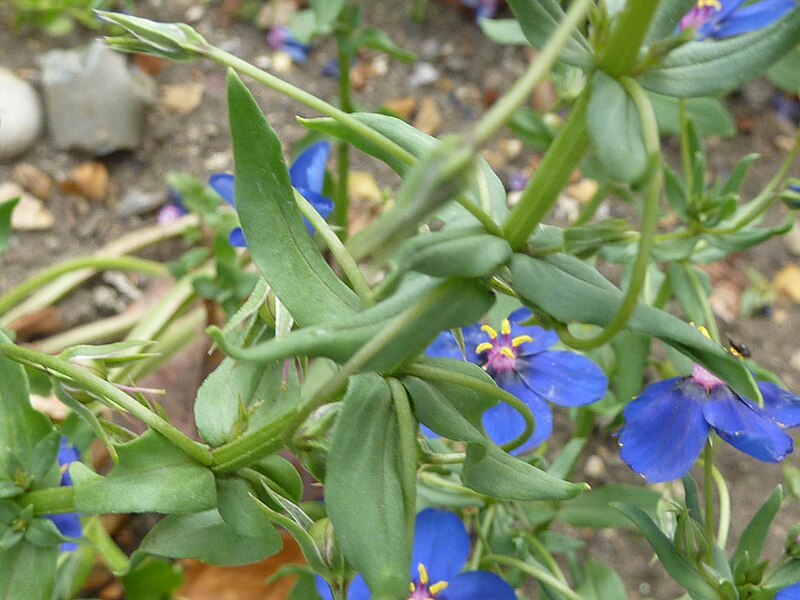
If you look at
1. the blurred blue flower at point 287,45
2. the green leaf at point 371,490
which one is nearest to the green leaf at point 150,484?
the green leaf at point 371,490

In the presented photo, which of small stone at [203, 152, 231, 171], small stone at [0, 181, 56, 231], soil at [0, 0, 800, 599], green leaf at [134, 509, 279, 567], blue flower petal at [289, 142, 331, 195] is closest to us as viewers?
green leaf at [134, 509, 279, 567]

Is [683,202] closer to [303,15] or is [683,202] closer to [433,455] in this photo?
[433,455]

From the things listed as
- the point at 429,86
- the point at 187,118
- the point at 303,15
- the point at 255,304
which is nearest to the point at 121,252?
the point at 187,118

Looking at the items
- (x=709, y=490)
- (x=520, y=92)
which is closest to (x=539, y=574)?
(x=709, y=490)

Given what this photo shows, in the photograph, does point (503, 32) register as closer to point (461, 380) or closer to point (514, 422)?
point (514, 422)

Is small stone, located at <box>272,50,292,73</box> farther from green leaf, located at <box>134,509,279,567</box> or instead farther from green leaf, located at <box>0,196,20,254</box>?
green leaf, located at <box>134,509,279,567</box>

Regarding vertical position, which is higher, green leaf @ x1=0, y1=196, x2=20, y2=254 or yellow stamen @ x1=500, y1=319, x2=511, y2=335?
yellow stamen @ x1=500, y1=319, x2=511, y2=335

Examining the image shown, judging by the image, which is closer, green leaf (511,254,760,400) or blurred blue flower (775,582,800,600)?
green leaf (511,254,760,400)

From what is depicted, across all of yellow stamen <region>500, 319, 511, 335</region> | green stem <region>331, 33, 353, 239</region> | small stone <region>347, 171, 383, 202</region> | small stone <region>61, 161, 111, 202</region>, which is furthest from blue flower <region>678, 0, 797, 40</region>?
small stone <region>61, 161, 111, 202</region>
